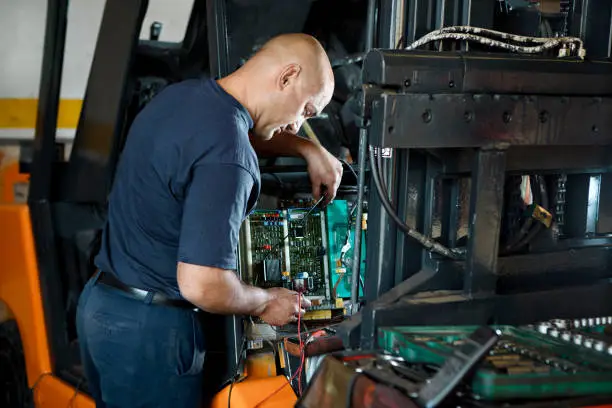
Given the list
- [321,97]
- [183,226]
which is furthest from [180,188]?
[321,97]

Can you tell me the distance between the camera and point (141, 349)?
2.74 meters

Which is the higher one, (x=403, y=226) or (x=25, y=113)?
(x=25, y=113)

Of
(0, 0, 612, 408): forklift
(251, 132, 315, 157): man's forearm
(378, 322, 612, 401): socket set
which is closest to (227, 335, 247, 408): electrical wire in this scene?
(0, 0, 612, 408): forklift

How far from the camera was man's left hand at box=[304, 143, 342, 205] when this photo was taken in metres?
3.07

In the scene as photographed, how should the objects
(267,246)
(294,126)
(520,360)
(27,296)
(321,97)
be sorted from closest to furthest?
(520,360), (321,97), (294,126), (267,246), (27,296)

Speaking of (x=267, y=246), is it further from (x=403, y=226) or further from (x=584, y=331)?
(x=584, y=331)

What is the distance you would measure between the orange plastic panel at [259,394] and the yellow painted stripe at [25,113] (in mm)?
2876

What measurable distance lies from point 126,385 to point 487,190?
1633 millimetres

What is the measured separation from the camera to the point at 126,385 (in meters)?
2.79

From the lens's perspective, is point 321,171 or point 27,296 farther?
point 27,296

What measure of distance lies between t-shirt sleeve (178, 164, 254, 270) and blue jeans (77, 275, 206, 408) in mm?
→ 474

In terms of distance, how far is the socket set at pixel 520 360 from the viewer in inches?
64.8

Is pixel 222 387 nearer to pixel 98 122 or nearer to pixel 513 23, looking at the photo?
pixel 98 122

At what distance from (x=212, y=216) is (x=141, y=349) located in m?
0.75
